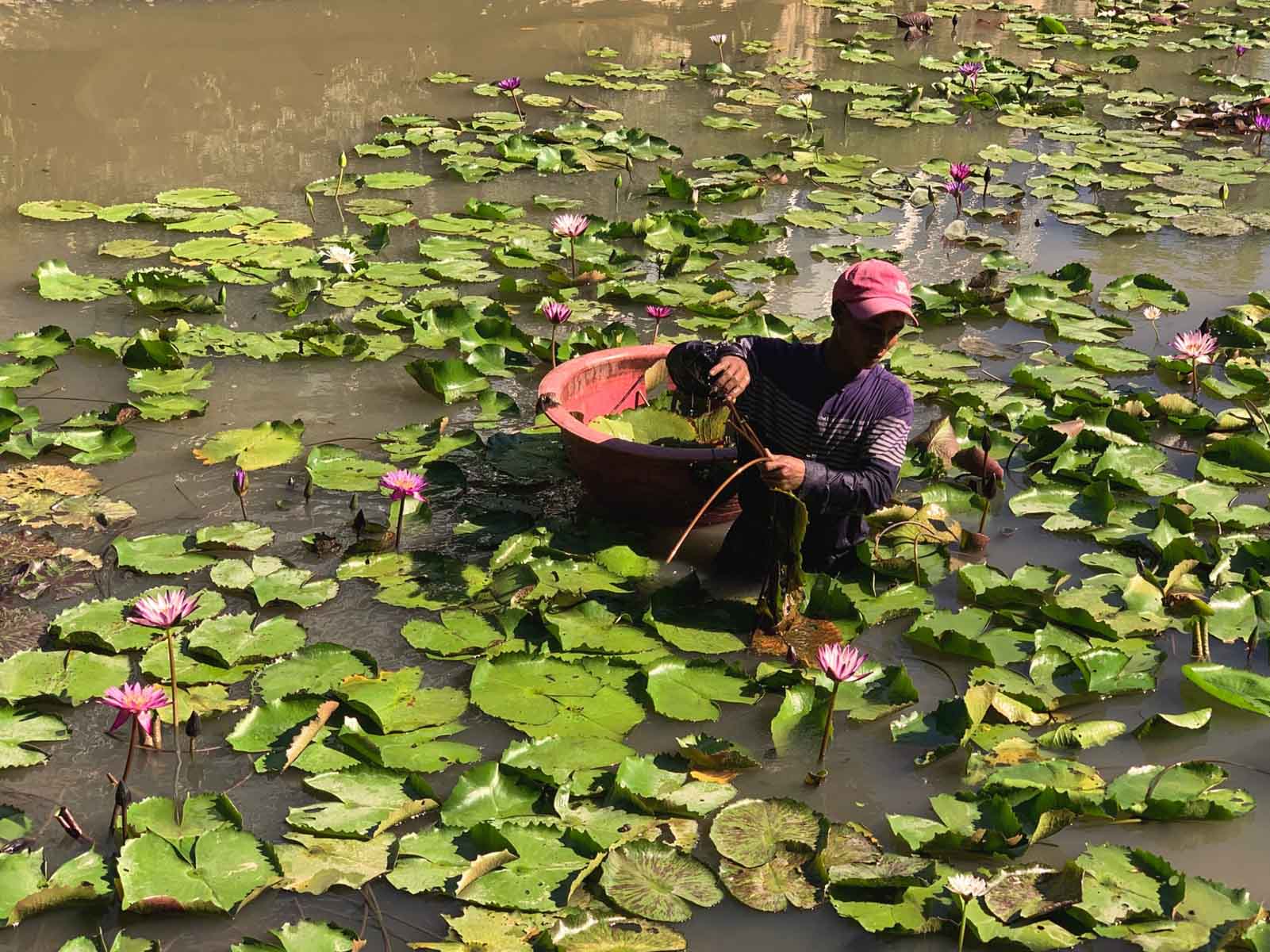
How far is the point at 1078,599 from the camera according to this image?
3.67 meters

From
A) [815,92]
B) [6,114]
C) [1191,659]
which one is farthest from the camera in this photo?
[815,92]

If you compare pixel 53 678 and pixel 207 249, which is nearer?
pixel 53 678

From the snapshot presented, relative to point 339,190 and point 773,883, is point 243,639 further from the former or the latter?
point 339,190

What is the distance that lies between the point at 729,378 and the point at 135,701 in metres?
1.64

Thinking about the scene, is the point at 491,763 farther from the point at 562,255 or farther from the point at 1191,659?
the point at 562,255

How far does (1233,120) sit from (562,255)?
5.42 metres

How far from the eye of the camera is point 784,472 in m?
3.27

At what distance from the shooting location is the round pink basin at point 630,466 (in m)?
3.75

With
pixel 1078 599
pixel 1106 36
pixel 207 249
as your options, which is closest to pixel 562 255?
pixel 207 249

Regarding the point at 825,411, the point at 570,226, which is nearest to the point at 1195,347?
the point at 825,411

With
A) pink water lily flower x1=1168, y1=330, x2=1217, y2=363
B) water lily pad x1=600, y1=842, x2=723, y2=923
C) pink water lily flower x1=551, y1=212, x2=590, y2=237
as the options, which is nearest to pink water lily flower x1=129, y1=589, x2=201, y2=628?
water lily pad x1=600, y1=842, x2=723, y2=923

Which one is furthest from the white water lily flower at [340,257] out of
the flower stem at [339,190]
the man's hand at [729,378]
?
the man's hand at [729,378]

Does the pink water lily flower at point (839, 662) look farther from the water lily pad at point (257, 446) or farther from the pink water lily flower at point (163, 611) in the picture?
the water lily pad at point (257, 446)

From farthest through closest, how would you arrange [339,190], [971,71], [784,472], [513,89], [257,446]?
[971,71], [513,89], [339,190], [257,446], [784,472]
